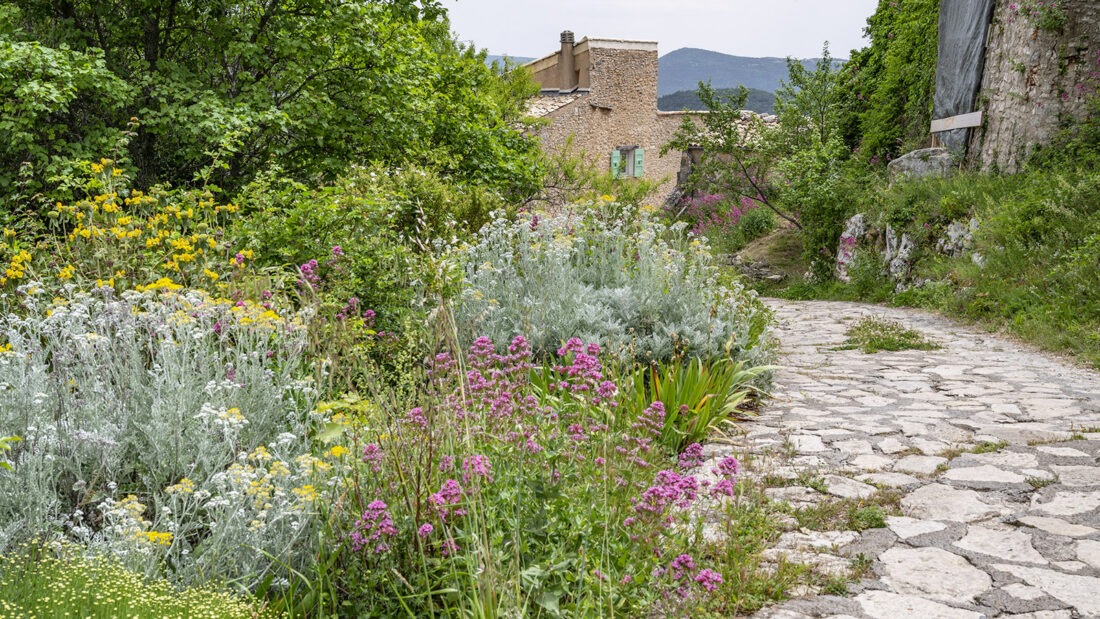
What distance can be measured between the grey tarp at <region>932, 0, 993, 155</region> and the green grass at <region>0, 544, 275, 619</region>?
1245 cm

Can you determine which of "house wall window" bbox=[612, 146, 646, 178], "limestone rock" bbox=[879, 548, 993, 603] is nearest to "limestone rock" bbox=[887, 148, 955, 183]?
"limestone rock" bbox=[879, 548, 993, 603]

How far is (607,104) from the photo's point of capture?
26953mm

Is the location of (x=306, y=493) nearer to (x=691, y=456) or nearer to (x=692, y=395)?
(x=691, y=456)

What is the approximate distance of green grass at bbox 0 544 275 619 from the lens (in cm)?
202

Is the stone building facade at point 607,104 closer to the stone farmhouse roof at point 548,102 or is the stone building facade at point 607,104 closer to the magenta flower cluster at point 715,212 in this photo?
the stone farmhouse roof at point 548,102

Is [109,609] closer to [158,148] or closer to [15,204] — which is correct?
[15,204]

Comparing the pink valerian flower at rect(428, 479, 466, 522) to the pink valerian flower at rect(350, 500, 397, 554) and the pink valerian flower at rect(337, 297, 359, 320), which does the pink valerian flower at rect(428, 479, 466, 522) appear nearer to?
the pink valerian flower at rect(350, 500, 397, 554)

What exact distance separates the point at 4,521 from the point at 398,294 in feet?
11.0

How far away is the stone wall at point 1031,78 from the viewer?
33.7 ft

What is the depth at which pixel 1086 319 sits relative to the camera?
762 cm

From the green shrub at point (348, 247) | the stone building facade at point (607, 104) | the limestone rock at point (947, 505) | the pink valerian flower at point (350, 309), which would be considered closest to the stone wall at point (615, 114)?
the stone building facade at point (607, 104)

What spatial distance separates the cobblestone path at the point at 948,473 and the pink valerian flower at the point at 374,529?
51.8 inches

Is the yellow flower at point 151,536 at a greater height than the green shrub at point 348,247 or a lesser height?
lesser

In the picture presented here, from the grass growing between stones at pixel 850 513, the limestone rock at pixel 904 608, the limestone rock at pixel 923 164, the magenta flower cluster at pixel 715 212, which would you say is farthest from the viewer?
the magenta flower cluster at pixel 715 212
